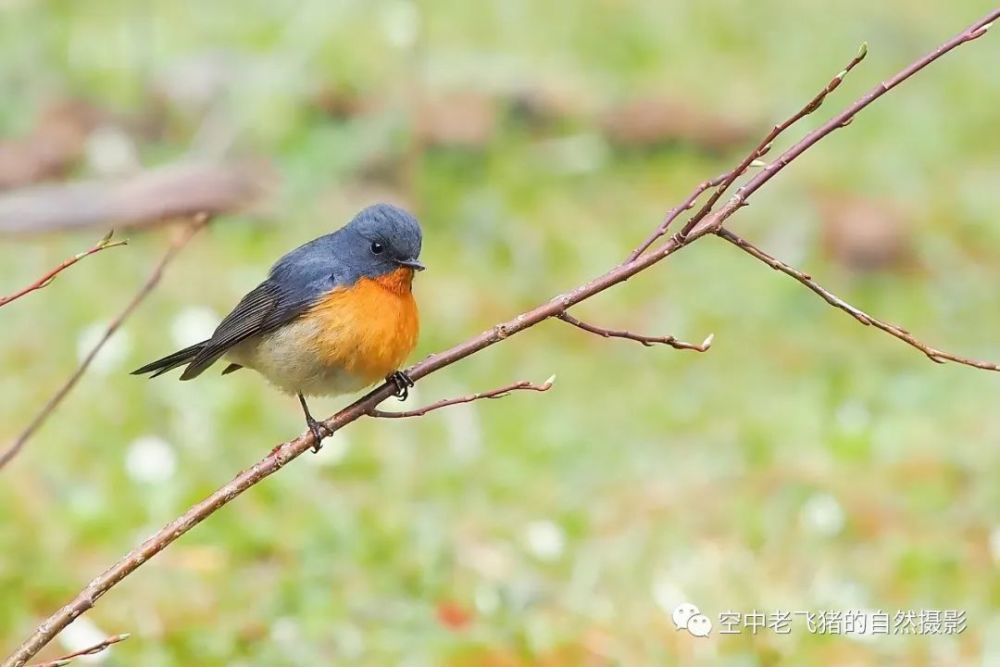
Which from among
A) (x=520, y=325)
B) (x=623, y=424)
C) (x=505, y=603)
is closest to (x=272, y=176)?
(x=623, y=424)

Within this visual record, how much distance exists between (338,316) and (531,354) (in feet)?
11.7

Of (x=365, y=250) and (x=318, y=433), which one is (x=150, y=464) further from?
(x=318, y=433)

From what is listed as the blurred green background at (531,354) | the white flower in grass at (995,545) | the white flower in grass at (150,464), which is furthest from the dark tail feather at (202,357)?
the white flower in grass at (995,545)

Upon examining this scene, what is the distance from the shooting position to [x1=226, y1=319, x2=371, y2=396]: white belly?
3617mm

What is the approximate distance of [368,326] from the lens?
138 inches

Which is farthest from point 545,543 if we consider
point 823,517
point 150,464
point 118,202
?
point 118,202

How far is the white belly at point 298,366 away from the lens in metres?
3.62

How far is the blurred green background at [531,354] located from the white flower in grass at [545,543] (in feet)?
0.04

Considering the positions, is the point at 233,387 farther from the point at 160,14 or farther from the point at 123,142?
the point at 160,14

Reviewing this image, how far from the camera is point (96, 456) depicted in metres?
5.52

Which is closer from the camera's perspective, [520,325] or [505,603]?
[520,325]

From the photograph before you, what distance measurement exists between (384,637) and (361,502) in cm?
103

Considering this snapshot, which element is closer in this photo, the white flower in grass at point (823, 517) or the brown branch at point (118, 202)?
the brown branch at point (118, 202)

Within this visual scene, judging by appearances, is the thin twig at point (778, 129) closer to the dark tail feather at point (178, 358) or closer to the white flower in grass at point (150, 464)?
the dark tail feather at point (178, 358)
